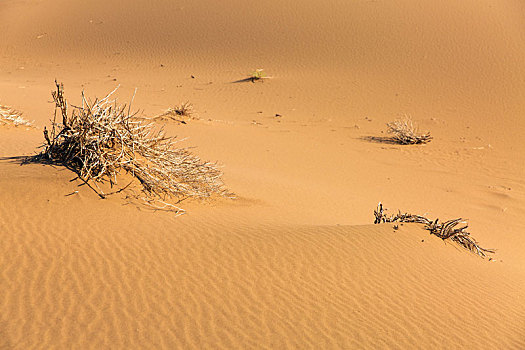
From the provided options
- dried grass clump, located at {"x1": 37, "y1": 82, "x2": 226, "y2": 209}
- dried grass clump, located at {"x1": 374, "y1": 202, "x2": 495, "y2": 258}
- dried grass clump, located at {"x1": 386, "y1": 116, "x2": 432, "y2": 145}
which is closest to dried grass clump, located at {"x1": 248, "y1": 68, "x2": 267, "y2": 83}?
dried grass clump, located at {"x1": 386, "y1": 116, "x2": 432, "y2": 145}

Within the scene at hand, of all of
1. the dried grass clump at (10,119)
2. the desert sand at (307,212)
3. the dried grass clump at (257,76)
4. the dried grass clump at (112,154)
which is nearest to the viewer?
the desert sand at (307,212)

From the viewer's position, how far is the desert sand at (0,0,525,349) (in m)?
3.12

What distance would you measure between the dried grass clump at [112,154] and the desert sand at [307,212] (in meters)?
0.24

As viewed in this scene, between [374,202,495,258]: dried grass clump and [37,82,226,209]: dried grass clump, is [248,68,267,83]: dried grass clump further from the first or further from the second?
[374,202,495,258]: dried grass clump

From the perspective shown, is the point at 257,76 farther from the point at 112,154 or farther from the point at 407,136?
the point at 112,154

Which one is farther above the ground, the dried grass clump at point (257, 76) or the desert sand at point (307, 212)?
the dried grass clump at point (257, 76)

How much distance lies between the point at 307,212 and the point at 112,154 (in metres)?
2.77

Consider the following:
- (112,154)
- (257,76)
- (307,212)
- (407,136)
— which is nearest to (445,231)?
(307,212)

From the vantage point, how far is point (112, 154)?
494 cm

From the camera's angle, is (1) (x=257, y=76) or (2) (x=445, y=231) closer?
(2) (x=445, y=231)

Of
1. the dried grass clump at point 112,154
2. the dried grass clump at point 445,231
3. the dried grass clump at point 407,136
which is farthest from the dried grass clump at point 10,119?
the dried grass clump at point 407,136

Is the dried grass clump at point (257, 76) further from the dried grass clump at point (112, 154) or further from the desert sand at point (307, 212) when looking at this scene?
the dried grass clump at point (112, 154)

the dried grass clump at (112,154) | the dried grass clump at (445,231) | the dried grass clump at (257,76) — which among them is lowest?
the dried grass clump at (445,231)

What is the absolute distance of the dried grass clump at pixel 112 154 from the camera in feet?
15.7
